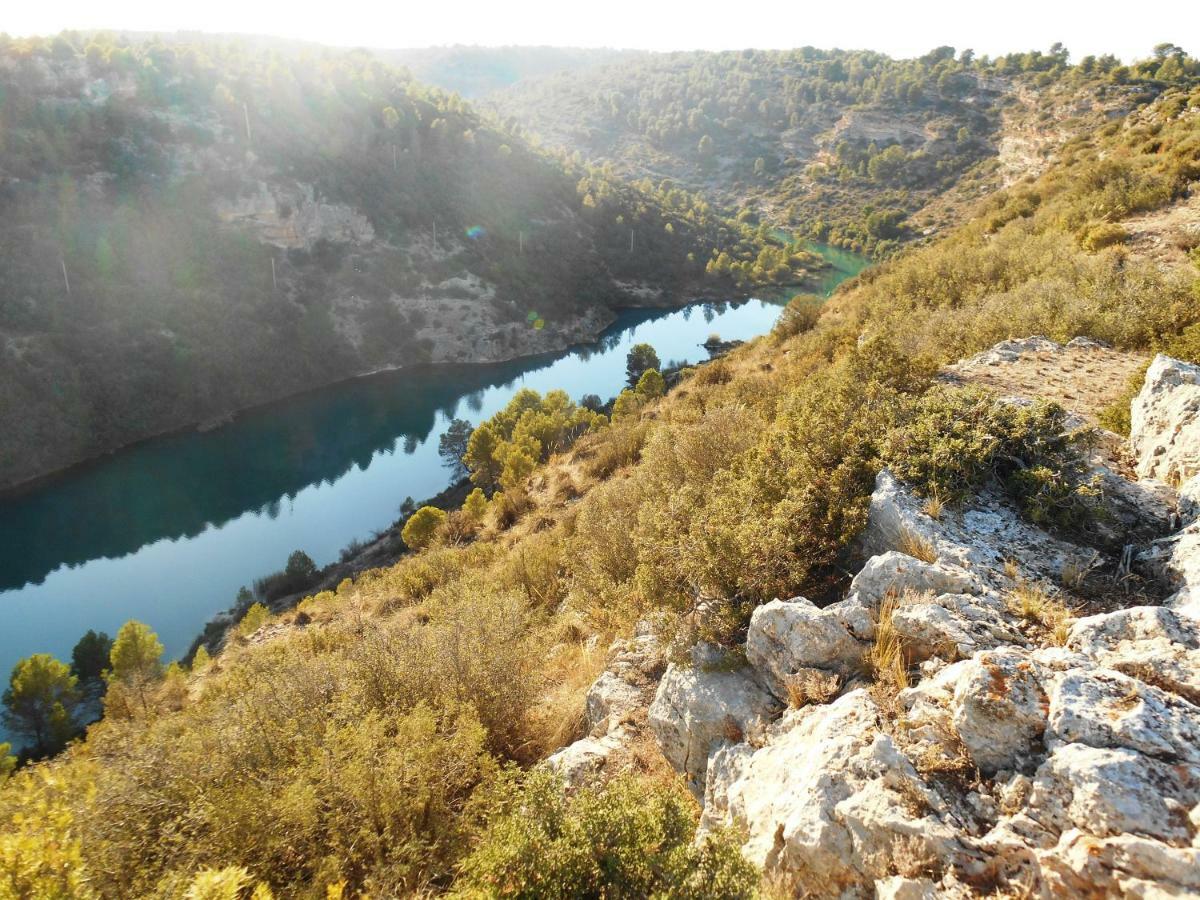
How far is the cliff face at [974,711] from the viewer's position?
284 cm

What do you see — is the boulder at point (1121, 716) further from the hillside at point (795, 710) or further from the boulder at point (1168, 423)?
the boulder at point (1168, 423)

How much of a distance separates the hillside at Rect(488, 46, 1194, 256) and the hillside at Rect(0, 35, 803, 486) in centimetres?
3218

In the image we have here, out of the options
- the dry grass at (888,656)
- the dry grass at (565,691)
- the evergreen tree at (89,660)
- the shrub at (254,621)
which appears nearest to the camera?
the dry grass at (888,656)

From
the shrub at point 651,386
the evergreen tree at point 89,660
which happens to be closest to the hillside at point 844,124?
the shrub at point 651,386

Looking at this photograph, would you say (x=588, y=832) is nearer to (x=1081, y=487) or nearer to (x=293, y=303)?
(x=1081, y=487)

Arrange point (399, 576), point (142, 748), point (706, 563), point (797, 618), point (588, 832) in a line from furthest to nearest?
point (399, 576) → point (706, 563) → point (142, 748) → point (797, 618) → point (588, 832)

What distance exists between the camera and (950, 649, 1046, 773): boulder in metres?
3.25

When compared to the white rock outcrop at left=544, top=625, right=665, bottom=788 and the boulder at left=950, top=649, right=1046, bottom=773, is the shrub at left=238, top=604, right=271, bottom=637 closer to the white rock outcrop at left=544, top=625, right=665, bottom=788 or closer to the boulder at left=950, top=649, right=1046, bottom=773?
the white rock outcrop at left=544, top=625, right=665, bottom=788

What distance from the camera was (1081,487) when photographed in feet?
16.2

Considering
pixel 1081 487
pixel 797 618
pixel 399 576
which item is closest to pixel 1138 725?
pixel 797 618

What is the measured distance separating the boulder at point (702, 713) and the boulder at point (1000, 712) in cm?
159

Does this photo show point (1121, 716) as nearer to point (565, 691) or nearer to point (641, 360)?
point (565, 691)

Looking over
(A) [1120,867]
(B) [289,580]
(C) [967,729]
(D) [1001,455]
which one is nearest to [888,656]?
(C) [967,729]

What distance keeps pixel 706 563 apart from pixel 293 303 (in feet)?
227
